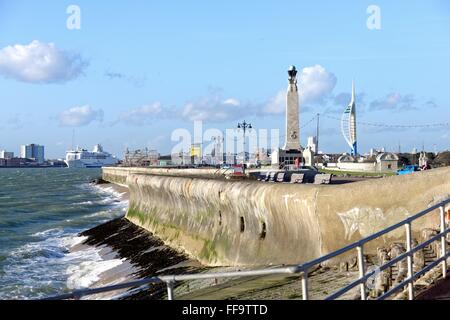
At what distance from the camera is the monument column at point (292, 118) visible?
62.0m

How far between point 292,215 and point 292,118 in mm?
52515

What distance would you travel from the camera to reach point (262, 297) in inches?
282

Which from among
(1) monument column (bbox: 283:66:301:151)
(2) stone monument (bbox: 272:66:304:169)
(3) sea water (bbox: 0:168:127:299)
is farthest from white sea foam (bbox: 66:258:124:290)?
(1) monument column (bbox: 283:66:301:151)

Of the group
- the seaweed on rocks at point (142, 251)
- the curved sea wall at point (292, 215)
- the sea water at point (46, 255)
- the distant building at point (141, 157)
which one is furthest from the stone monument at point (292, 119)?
the distant building at point (141, 157)

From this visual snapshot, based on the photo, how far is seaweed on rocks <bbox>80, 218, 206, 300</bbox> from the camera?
35.6 feet

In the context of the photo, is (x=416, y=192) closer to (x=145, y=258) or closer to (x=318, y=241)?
(x=318, y=241)

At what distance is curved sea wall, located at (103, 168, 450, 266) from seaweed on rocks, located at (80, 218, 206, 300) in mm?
511

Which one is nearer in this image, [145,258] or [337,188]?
[337,188]

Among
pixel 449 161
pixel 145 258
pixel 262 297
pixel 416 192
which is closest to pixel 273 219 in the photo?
pixel 416 192

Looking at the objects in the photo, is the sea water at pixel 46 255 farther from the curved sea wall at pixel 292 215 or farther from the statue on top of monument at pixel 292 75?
the statue on top of monument at pixel 292 75

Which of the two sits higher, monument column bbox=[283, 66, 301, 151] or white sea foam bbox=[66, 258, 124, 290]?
monument column bbox=[283, 66, 301, 151]

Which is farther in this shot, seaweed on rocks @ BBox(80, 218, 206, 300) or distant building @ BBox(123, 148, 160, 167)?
distant building @ BBox(123, 148, 160, 167)

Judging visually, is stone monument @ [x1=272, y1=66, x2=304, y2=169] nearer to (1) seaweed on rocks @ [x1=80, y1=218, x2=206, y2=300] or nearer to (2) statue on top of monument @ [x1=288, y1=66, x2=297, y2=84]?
(2) statue on top of monument @ [x1=288, y1=66, x2=297, y2=84]
